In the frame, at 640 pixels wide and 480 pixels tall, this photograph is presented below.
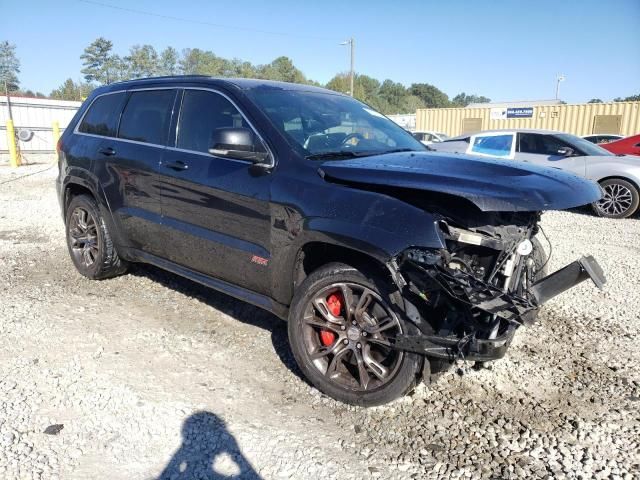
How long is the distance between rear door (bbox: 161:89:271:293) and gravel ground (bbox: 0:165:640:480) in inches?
25.7

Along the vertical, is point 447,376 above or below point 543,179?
below

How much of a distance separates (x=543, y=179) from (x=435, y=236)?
0.76 meters

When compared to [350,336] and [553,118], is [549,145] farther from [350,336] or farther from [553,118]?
[553,118]

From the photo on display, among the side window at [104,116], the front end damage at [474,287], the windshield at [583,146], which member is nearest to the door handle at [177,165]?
the side window at [104,116]

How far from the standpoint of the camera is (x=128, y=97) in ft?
15.2

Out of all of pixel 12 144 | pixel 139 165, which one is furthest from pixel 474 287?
pixel 12 144

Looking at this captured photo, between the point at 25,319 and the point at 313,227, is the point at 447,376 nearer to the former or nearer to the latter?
the point at 313,227

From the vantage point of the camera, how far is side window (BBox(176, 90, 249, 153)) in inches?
144

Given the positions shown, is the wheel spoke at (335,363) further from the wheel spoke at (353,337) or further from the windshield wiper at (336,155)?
the windshield wiper at (336,155)

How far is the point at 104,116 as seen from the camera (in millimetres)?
4852

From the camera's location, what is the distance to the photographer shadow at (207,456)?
7.93 feet

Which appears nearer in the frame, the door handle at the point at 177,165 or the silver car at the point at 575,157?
the door handle at the point at 177,165

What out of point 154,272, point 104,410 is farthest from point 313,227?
point 154,272

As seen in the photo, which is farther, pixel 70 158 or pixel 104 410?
pixel 70 158
